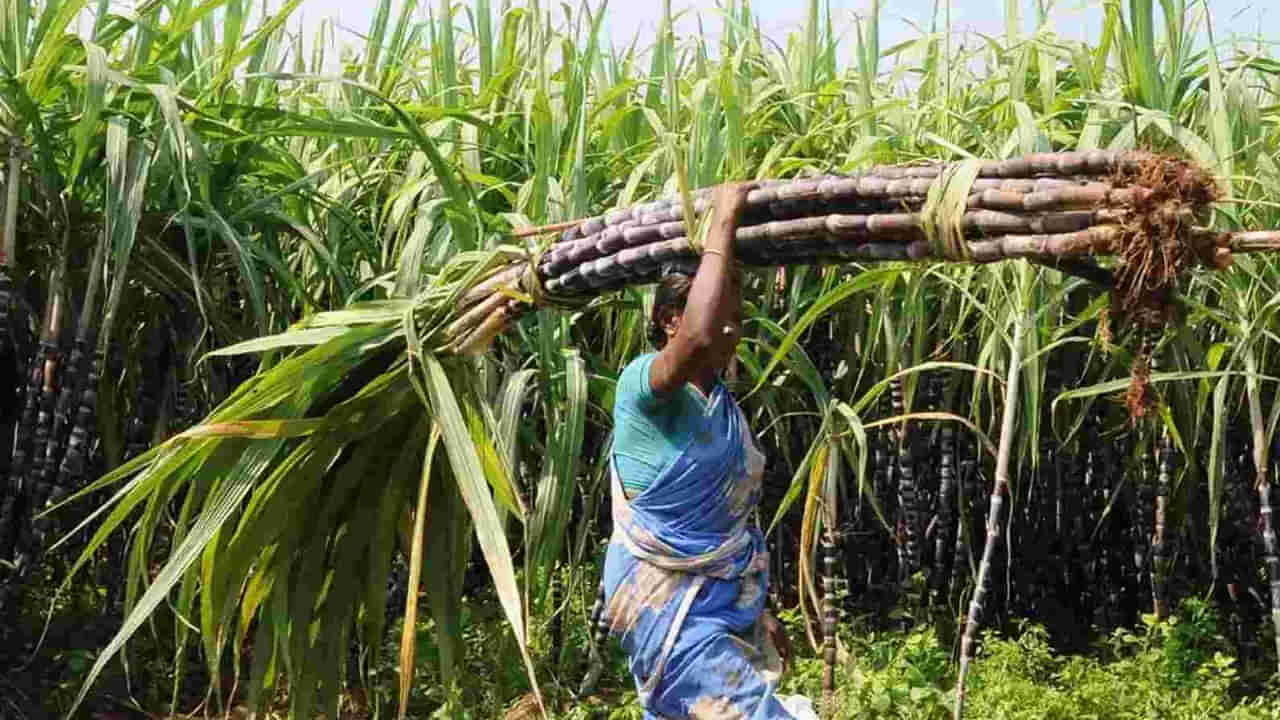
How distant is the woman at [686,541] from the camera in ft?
8.46

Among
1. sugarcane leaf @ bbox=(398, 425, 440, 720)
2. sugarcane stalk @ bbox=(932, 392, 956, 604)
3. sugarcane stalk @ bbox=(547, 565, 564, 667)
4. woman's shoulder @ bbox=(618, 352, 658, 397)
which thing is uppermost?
woman's shoulder @ bbox=(618, 352, 658, 397)

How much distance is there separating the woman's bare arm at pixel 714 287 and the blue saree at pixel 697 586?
18 cm

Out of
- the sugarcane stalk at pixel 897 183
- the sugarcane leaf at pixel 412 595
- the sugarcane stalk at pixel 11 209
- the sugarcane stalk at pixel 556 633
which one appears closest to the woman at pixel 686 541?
the sugarcane stalk at pixel 897 183

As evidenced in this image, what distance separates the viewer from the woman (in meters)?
2.58

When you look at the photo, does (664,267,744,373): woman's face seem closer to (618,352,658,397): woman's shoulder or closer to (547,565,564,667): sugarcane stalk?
(618,352,658,397): woman's shoulder

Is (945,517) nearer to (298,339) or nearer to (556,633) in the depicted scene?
(556,633)

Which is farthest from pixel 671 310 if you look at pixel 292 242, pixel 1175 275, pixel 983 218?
pixel 292 242

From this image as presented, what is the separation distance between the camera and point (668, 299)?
2598 mm

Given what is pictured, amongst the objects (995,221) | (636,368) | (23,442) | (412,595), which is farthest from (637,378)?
(23,442)

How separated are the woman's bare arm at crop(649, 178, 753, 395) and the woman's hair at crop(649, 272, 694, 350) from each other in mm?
56

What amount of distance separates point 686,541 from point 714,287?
1.46 feet

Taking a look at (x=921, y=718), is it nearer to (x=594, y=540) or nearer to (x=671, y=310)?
(x=594, y=540)

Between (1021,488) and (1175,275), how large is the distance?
2.48 m

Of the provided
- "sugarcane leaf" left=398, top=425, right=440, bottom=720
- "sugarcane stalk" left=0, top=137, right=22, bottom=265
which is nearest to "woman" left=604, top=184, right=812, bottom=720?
"sugarcane leaf" left=398, top=425, right=440, bottom=720
